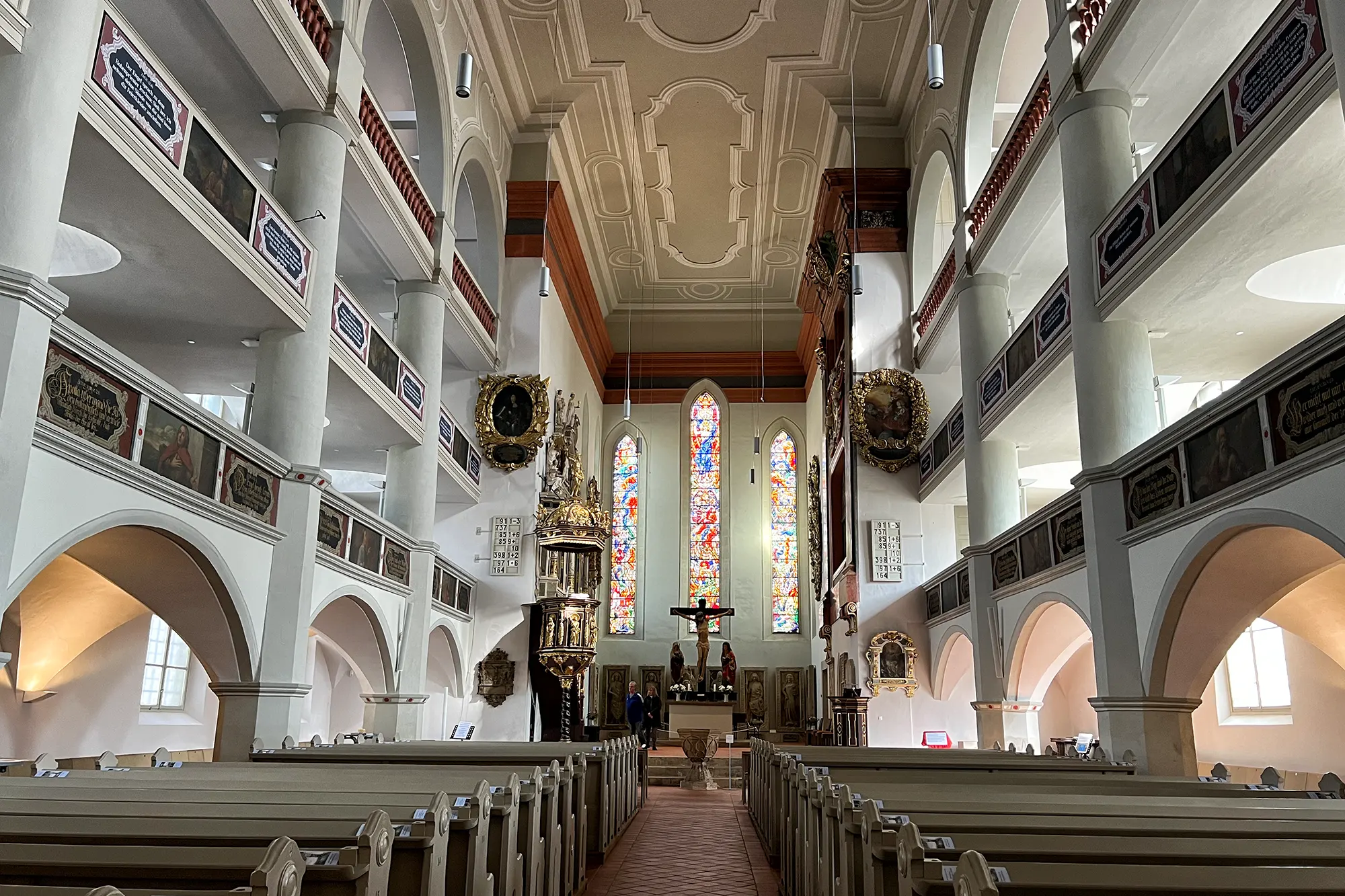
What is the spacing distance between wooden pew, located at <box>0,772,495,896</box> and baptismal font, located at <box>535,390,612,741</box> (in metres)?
10.9

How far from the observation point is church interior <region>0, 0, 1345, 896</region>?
4.89m

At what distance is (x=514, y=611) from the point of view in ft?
52.0

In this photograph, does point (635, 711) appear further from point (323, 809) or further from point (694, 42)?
point (323, 809)

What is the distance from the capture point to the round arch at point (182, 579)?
696cm

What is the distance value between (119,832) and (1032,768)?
606 cm

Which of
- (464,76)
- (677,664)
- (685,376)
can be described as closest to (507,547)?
(677,664)

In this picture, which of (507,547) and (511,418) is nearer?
(507,547)

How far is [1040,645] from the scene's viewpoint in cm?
1156

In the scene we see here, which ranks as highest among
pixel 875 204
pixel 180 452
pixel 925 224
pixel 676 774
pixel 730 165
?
pixel 730 165

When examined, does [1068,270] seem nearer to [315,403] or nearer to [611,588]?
[315,403]

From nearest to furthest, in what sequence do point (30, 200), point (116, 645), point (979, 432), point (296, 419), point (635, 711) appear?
point (30, 200)
point (296, 419)
point (116, 645)
point (979, 432)
point (635, 711)

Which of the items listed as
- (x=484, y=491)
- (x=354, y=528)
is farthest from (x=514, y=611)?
(x=354, y=528)

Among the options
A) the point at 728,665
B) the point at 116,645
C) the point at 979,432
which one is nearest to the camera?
the point at 116,645

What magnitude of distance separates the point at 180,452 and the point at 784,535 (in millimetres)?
18629
